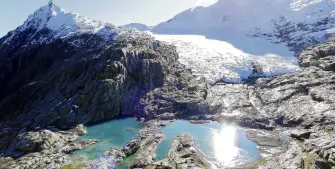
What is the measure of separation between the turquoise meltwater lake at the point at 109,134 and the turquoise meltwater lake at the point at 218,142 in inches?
350

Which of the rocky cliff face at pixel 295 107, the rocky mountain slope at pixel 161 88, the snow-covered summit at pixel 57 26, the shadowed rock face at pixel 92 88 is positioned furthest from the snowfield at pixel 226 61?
the snow-covered summit at pixel 57 26

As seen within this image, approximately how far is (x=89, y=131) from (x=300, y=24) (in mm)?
120256

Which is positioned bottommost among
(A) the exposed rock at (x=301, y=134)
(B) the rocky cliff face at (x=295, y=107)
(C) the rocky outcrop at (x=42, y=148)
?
(C) the rocky outcrop at (x=42, y=148)

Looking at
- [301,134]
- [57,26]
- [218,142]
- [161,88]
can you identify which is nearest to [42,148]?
[218,142]

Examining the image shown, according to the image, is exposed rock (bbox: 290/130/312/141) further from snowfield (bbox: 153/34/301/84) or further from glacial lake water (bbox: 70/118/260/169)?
snowfield (bbox: 153/34/301/84)

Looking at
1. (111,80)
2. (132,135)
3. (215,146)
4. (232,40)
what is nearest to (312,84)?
(215,146)

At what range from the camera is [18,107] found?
106 m

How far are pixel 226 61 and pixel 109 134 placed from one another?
61.2m

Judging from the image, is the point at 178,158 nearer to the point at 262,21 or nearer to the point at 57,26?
the point at 57,26

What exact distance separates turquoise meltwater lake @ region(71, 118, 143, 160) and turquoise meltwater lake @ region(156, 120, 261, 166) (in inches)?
350

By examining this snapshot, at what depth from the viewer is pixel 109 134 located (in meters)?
75.3

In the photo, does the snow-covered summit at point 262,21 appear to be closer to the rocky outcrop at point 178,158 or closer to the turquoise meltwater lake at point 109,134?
the turquoise meltwater lake at point 109,134

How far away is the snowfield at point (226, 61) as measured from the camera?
10600 centimetres

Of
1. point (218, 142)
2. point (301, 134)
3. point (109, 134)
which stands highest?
point (301, 134)
